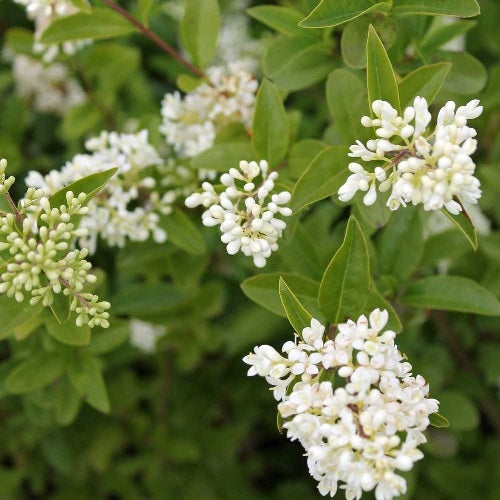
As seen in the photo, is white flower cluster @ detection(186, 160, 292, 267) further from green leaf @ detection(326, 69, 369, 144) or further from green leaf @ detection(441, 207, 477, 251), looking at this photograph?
green leaf @ detection(441, 207, 477, 251)

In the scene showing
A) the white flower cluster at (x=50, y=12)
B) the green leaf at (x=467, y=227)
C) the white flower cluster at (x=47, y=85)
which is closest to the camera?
the green leaf at (x=467, y=227)

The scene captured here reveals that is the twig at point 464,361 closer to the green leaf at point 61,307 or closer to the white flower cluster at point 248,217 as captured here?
the white flower cluster at point 248,217

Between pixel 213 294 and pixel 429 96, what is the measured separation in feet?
5.68

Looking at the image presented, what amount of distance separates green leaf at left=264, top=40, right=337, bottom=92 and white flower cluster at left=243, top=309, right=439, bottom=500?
0.96 meters

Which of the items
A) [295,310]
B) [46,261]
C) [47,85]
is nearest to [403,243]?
[295,310]

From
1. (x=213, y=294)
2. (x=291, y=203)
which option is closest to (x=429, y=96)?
(x=291, y=203)

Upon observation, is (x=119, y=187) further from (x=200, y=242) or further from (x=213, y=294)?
(x=213, y=294)

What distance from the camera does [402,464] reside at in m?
1.56

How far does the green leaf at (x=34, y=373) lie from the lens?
2666 millimetres

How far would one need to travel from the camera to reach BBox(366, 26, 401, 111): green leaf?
75.7 inches

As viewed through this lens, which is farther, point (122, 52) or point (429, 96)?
point (122, 52)

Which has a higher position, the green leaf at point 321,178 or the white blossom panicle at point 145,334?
the green leaf at point 321,178

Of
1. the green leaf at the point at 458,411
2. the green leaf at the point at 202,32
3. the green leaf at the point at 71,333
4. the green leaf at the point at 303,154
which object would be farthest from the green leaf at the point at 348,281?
the green leaf at the point at 458,411

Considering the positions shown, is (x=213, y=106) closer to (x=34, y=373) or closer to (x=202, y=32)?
(x=202, y=32)
